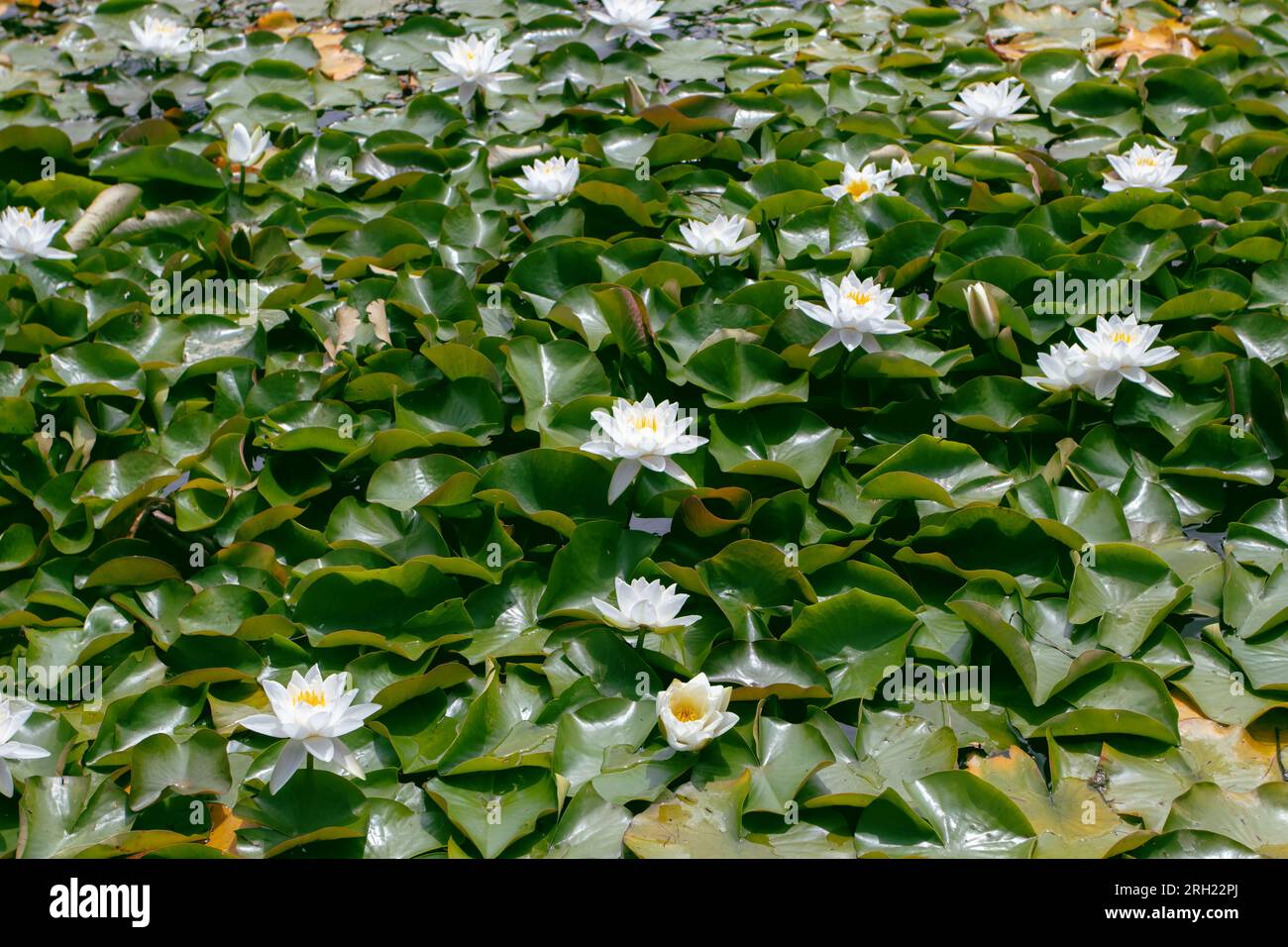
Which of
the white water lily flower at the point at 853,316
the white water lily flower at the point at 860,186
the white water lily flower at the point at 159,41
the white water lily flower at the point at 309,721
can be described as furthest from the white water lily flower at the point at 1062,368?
the white water lily flower at the point at 159,41

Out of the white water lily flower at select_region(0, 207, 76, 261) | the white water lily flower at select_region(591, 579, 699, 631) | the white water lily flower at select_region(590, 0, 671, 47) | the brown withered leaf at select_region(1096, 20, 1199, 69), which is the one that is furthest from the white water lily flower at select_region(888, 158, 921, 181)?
the white water lily flower at select_region(0, 207, 76, 261)

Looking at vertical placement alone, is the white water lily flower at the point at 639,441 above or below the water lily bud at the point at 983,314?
below

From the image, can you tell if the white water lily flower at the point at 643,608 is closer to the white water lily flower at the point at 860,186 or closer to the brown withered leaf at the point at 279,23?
the white water lily flower at the point at 860,186

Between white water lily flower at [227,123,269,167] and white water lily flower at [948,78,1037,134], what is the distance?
2.20 m

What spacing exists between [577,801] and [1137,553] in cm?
125

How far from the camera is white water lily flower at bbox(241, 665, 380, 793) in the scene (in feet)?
6.75

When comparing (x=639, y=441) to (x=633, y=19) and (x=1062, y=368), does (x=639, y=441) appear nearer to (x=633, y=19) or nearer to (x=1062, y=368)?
(x=1062, y=368)

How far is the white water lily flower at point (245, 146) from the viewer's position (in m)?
3.63

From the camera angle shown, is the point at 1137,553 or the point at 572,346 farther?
the point at 572,346

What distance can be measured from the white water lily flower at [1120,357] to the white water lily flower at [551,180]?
1526mm

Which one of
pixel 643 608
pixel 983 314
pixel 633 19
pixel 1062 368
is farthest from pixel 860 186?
pixel 643 608
